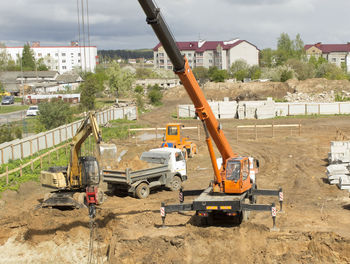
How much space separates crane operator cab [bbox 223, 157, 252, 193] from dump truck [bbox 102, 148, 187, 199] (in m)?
6.16

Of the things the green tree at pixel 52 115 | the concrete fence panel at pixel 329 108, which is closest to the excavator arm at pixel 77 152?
the green tree at pixel 52 115

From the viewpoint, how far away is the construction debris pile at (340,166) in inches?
950

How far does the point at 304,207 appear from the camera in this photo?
21172 mm

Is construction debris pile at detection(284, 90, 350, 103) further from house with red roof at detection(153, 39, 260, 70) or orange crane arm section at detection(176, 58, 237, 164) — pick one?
house with red roof at detection(153, 39, 260, 70)

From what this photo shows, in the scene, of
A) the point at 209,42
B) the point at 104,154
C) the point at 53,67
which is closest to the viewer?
the point at 104,154

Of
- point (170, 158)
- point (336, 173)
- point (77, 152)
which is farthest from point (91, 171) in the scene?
point (336, 173)

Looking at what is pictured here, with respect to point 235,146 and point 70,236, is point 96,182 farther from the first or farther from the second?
point 235,146

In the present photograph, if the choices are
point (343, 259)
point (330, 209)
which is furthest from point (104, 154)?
point (343, 259)

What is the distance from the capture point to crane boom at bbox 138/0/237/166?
13.9m

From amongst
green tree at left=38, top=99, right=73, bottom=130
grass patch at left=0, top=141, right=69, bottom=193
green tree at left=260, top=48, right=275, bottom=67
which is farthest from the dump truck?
green tree at left=260, top=48, right=275, bottom=67

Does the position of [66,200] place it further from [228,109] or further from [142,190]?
[228,109]

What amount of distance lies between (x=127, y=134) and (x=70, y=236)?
2782 centimetres

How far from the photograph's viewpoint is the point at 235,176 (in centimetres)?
1762

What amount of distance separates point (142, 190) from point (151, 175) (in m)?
0.88
